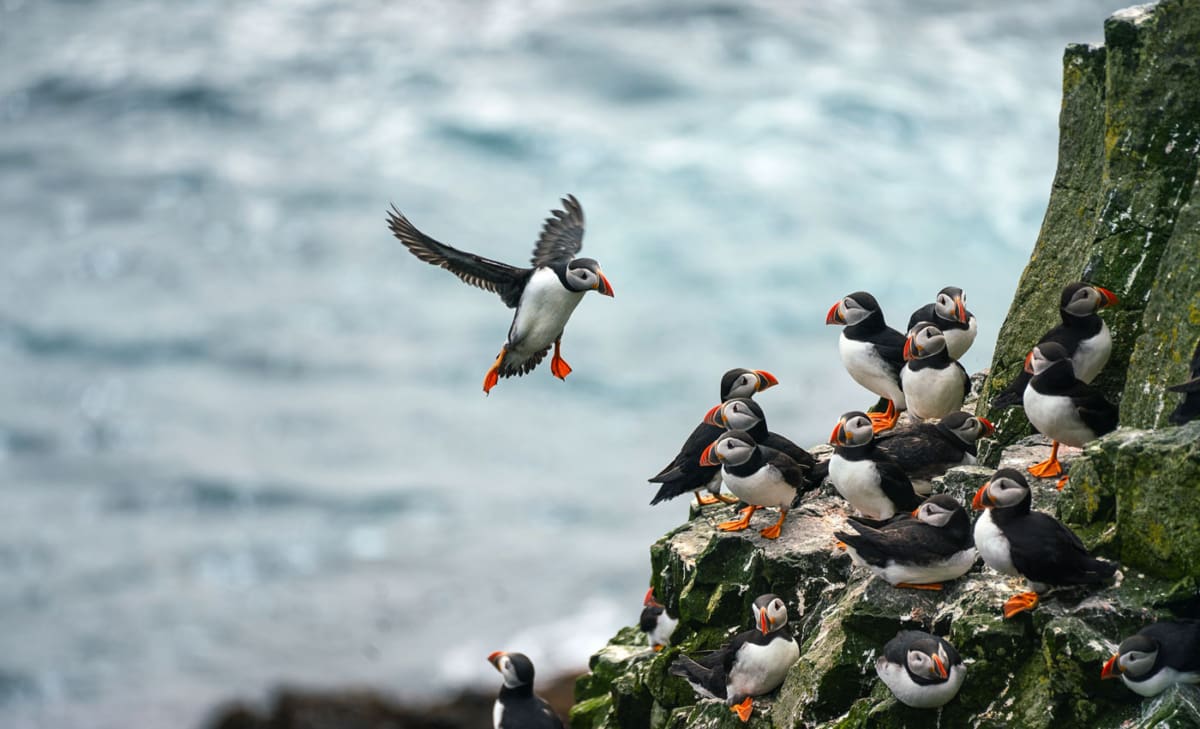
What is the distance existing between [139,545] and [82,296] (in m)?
13.8

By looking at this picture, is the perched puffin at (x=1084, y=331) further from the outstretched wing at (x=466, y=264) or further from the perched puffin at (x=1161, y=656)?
the outstretched wing at (x=466, y=264)

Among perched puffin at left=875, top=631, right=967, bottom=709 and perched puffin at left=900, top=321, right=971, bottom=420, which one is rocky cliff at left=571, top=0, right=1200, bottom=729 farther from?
perched puffin at left=900, top=321, right=971, bottom=420

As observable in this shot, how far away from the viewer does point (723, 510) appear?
9.37m

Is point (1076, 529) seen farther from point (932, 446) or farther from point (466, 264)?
point (466, 264)

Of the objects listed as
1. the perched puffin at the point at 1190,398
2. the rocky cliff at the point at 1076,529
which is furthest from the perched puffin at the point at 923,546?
the perched puffin at the point at 1190,398

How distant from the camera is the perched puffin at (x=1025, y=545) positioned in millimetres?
6145

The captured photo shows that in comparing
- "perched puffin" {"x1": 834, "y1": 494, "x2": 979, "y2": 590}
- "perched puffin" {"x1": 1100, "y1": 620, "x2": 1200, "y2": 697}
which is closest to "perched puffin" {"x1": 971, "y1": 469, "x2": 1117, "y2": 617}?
"perched puffin" {"x1": 834, "y1": 494, "x2": 979, "y2": 590}

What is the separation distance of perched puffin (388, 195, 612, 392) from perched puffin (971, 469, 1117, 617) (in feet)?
9.21

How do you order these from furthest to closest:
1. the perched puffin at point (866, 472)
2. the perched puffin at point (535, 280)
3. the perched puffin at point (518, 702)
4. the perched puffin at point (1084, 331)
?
the perched puffin at point (518, 702)
the perched puffin at point (535, 280)
the perched puffin at point (1084, 331)
the perched puffin at point (866, 472)

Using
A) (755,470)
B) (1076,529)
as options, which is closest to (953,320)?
(755,470)

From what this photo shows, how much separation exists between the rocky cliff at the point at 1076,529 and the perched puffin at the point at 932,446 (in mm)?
283

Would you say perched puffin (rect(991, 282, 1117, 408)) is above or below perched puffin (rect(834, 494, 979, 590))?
above

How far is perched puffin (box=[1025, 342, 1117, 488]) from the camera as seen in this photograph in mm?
7359

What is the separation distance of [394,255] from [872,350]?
145ft
